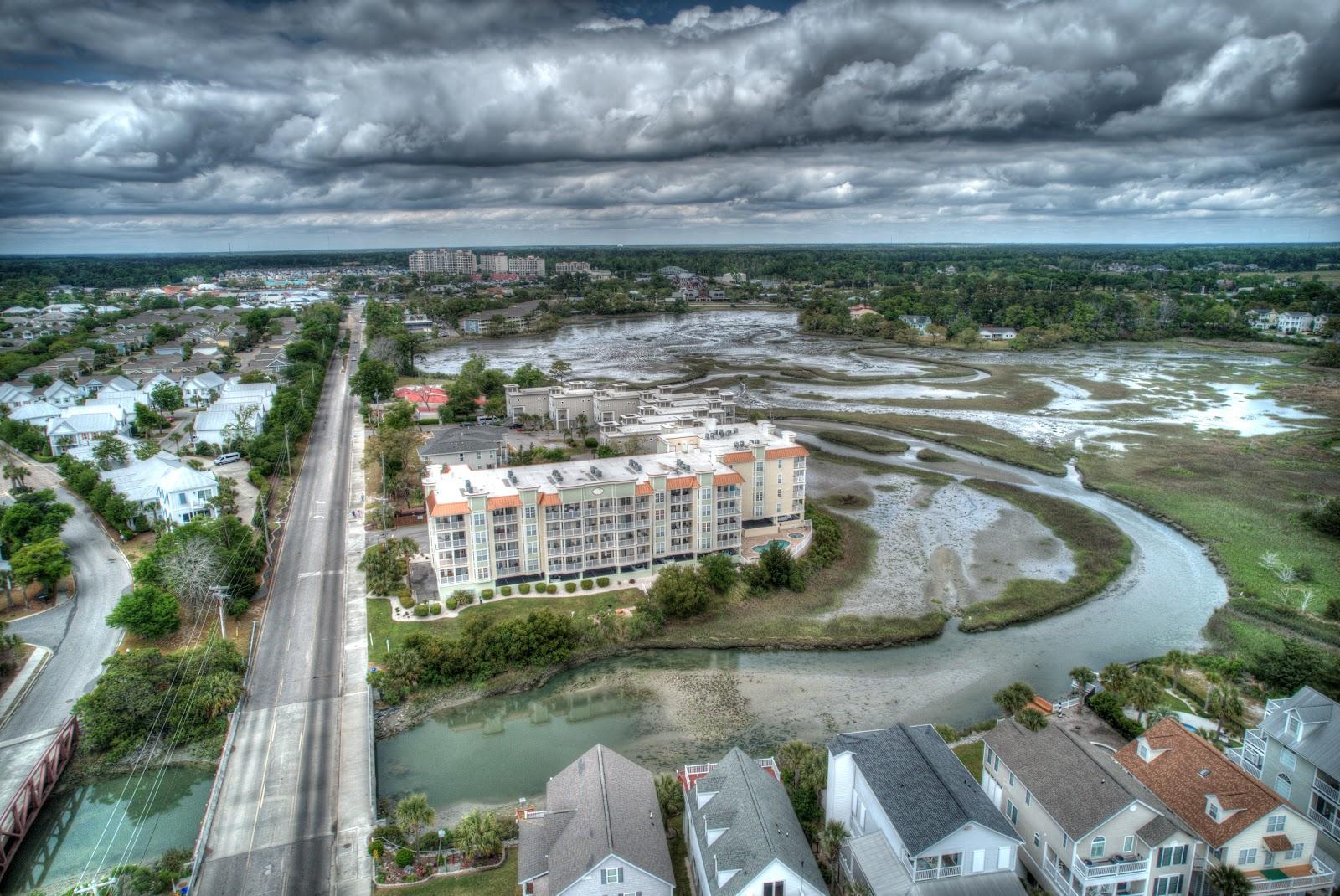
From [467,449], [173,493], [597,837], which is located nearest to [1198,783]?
[597,837]

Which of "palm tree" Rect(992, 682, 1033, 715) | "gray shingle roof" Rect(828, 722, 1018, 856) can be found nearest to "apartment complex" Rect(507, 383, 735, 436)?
"palm tree" Rect(992, 682, 1033, 715)

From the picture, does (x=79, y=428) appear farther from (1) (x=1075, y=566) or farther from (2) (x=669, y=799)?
(1) (x=1075, y=566)

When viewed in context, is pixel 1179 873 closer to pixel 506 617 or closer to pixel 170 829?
pixel 506 617

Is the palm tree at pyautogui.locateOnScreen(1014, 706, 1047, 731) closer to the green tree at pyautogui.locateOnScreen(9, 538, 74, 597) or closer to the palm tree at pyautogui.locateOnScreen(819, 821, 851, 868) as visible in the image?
the palm tree at pyautogui.locateOnScreen(819, 821, 851, 868)

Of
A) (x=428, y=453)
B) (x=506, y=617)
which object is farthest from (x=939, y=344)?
(x=506, y=617)

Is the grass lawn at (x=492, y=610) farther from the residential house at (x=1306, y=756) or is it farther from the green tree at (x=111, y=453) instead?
the green tree at (x=111, y=453)

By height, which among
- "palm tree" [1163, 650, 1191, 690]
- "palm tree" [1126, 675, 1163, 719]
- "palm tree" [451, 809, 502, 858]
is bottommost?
"palm tree" [1163, 650, 1191, 690]

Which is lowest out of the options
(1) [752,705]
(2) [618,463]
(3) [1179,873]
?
(1) [752,705]

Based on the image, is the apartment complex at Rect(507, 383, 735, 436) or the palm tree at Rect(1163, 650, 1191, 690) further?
the apartment complex at Rect(507, 383, 735, 436)
